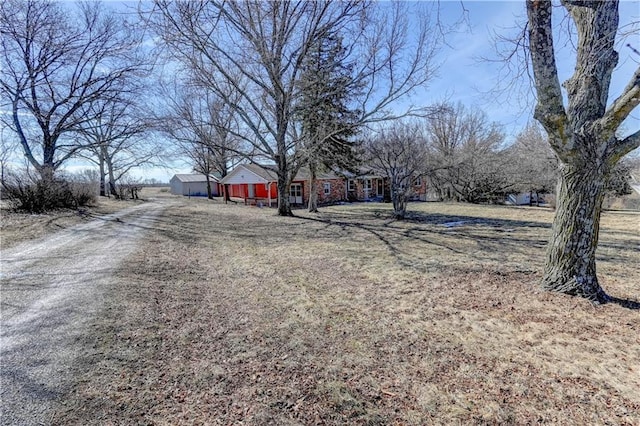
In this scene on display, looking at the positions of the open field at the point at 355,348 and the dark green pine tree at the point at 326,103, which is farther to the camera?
the dark green pine tree at the point at 326,103

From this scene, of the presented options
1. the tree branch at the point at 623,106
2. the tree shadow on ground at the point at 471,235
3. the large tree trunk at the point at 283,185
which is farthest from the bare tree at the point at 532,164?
the tree branch at the point at 623,106

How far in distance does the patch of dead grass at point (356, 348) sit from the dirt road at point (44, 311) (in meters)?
0.18

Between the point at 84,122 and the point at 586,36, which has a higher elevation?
the point at 84,122

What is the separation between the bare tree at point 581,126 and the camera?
3781mm

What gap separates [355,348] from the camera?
3131 mm

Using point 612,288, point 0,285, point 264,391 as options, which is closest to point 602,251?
point 612,288

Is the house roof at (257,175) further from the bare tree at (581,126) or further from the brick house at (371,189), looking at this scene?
the bare tree at (581,126)

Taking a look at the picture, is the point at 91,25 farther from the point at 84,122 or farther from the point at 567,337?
the point at 567,337

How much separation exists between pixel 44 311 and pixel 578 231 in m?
6.82

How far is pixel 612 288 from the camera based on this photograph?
464 cm

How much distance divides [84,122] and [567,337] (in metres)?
22.3

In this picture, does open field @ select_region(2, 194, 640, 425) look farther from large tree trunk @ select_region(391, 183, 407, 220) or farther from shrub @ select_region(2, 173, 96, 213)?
Answer: shrub @ select_region(2, 173, 96, 213)

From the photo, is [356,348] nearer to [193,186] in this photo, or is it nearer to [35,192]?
[35,192]

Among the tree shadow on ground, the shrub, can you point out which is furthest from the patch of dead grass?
the shrub
